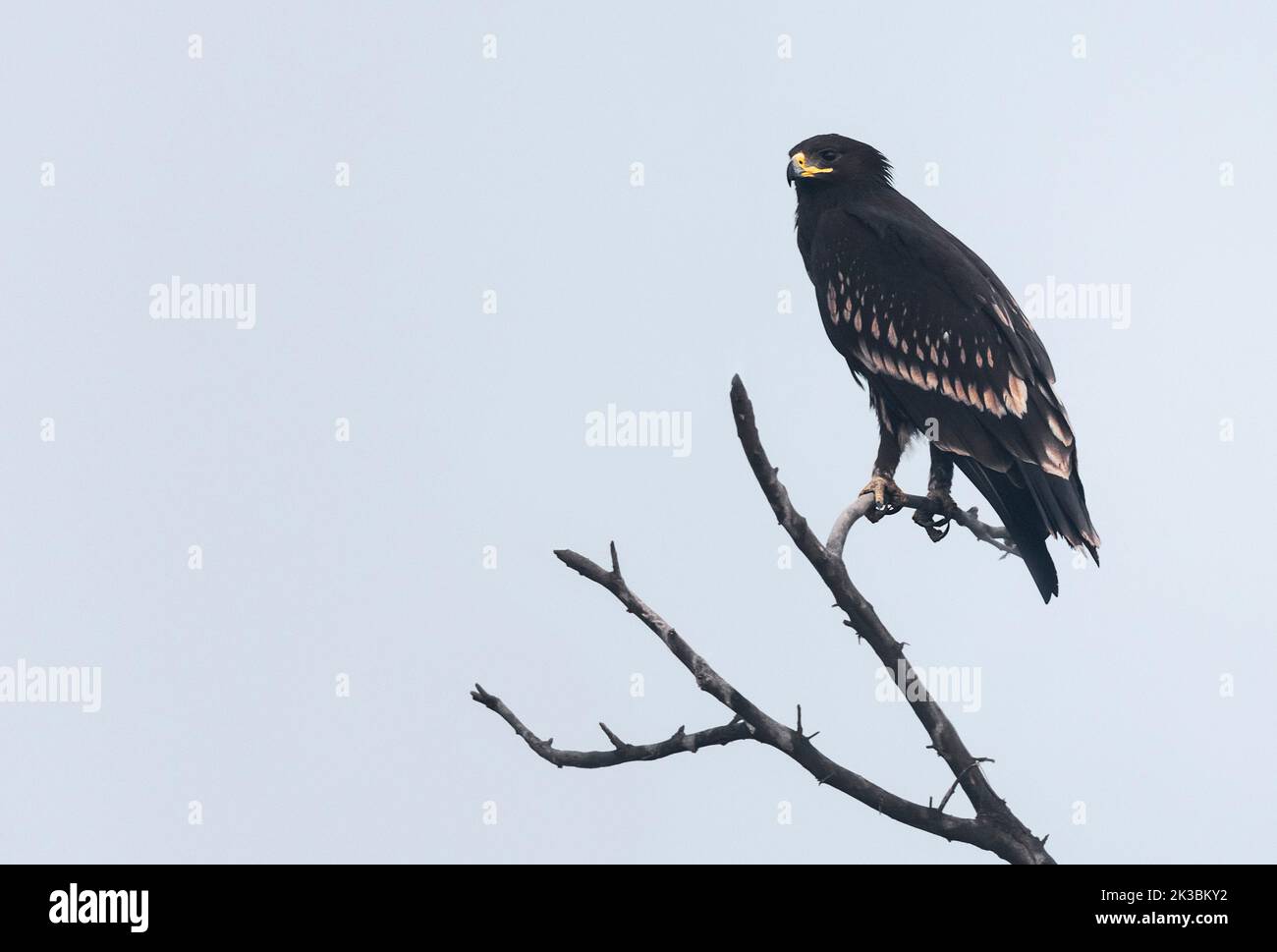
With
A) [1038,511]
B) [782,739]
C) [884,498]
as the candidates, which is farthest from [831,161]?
[782,739]

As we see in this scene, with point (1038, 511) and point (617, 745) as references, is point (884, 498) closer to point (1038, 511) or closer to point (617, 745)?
point (1038, 511)

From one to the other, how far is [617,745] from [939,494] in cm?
303

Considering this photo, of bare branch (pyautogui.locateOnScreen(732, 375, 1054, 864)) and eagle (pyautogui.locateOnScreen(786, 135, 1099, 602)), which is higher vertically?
eagle (pyautogui.locateOnScreen(786, 135, 1099, 602))

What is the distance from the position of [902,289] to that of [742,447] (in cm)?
360

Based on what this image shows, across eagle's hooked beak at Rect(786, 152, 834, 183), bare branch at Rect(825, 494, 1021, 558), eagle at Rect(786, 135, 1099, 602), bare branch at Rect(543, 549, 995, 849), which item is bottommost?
bare branch at Rect(543, 549, 995, 849)

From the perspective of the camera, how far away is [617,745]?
5.93m

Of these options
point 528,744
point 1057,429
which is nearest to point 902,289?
point 1057,429

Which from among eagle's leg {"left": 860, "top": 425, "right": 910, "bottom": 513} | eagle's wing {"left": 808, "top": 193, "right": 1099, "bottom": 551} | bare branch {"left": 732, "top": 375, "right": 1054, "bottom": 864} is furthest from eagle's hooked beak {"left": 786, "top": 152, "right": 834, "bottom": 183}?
bare branch {"left": 732, "top": 375, "right": 1054, "bottom": 864}

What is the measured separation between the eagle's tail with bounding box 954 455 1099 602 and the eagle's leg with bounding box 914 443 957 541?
34 centimetres

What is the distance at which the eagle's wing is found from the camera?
7.76 m

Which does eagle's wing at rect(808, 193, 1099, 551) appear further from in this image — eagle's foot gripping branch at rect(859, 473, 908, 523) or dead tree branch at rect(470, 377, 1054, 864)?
dead tree branch at rect(470, 377, 1054, 864)

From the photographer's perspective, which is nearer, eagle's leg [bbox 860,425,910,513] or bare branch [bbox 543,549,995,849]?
bare branch [bbox 543,549,995,849]

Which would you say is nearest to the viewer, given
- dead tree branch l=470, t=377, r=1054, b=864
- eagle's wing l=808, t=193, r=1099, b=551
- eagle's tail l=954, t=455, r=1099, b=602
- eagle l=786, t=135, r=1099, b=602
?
dead tree branch l=470, t=377, r=1054, b=864
